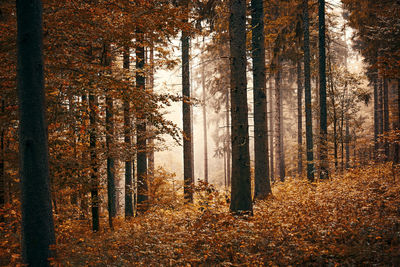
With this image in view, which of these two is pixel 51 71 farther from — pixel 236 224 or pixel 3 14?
pixel 236 224

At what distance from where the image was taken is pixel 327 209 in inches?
302

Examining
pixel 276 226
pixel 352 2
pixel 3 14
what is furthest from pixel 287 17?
pixel 3 14

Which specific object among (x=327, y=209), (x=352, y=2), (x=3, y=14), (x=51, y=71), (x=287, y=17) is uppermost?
(x=352, y=2)

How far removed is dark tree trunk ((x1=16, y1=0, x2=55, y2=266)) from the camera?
4.98 m

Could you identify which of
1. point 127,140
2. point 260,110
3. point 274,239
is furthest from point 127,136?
point 274,239

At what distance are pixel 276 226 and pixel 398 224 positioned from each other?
2548 mm

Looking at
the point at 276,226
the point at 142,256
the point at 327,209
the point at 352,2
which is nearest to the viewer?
the point at 142,256

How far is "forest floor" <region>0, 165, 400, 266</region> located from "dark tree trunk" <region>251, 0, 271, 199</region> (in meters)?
2.25

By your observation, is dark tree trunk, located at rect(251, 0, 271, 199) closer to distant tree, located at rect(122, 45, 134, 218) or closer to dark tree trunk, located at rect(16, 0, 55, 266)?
distant tree, located at rect(122, 45, 134, 218)

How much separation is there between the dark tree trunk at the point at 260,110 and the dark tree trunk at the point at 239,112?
2797mm

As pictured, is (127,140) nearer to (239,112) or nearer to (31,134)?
(239,112)

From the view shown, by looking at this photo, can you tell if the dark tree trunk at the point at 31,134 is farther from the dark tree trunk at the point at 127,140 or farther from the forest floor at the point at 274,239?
the dark tree trunk at the point at 127,140

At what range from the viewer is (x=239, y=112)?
8109 mm

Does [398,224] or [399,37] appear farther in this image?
[399,37]
